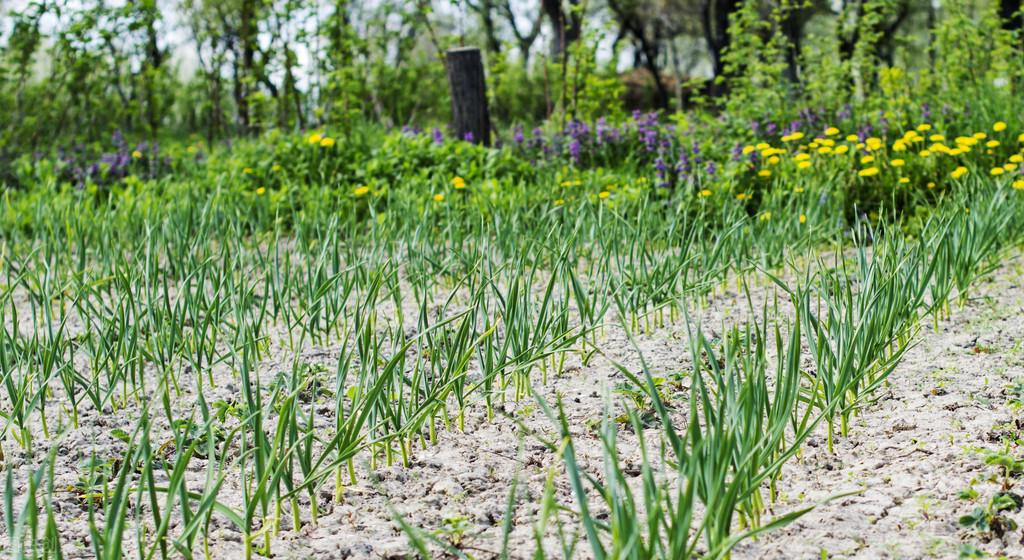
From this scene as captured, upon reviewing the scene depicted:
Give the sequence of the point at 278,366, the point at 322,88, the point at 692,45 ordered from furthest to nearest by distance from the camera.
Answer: the point at 692,45, the point at 322,88, the point at 278,366

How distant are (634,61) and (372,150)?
23089 millimetres

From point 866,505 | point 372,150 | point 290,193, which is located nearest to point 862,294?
point 866,505

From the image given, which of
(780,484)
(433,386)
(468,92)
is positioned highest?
(468,92)

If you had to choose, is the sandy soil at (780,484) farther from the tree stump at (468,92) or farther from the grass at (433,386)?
the tree stump at (468,92)

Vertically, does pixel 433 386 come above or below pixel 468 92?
below

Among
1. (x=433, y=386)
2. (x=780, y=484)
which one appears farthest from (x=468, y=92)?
(x=780, y=484)

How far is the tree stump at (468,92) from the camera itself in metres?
7.19

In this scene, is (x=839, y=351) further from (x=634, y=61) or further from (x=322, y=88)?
(x=634, y=61)

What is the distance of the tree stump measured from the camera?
719cm

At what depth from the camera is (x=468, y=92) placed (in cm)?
721

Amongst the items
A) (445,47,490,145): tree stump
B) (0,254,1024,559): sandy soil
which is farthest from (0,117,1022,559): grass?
(445,47,490,145): tree stump

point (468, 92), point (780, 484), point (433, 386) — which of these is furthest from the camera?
point (468, 92)

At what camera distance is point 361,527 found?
5.84 ft

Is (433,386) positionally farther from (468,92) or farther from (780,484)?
(468,92)
